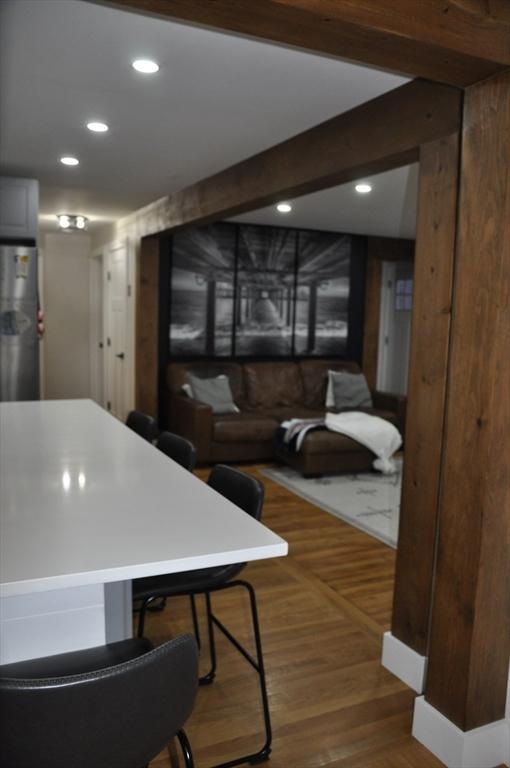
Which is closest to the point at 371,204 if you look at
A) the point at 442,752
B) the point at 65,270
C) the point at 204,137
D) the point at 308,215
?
the point at 308,215

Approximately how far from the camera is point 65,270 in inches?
348

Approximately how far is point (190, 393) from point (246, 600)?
3286 mm

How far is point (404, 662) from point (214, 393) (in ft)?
13.2

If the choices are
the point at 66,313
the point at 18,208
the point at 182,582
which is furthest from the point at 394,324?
the point at 182,582

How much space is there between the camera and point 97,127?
338 centimetres

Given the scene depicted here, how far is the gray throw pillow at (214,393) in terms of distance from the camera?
620 centimetres

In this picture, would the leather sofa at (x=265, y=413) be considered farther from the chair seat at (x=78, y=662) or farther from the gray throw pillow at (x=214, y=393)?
the chair seat at (x=78, y=662)

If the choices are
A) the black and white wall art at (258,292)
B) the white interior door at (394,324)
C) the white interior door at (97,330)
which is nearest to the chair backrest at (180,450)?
the black and white wall art at (258,292)

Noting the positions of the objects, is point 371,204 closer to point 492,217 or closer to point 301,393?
point 301,393

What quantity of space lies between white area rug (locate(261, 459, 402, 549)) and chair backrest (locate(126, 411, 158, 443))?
5.66ft

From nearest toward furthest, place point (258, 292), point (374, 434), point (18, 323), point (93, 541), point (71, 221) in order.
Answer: point (93, 541) < point (18, 323) < point (374, 434) < point (71, 221) < point (258, 292)

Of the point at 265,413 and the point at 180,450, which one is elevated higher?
the point at 180,450

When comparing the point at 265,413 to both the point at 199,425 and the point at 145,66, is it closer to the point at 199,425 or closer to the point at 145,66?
the point at 199,425

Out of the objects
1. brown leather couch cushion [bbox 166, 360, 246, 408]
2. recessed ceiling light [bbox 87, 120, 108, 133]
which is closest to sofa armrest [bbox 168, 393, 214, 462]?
brown leather couch cushion [bbox 166, 360, 246, 408]
